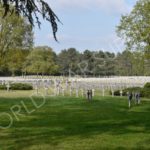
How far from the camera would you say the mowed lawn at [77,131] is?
12.2 metres

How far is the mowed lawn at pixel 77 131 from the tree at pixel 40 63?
7528 centimetres

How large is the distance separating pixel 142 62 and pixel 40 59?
55523mm

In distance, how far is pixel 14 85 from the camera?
48250 mm

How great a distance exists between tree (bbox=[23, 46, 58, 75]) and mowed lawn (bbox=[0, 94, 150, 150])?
247ft

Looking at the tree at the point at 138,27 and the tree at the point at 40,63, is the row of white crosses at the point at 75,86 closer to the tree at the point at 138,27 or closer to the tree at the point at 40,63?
the tree at the point at 138,27

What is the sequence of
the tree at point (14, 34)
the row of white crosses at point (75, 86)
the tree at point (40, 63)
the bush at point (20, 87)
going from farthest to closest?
the tree at point (40, 63) → the tree at point (14, 34) → the bush at point (20, 87) → the row of white crosses at point (75, 86)

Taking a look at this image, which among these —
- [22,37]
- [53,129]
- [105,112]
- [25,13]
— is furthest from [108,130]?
[22,37]

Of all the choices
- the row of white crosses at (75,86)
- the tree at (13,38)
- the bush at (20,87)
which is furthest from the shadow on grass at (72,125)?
the tree at (13,38)

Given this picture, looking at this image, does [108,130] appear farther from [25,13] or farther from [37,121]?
[25,13]

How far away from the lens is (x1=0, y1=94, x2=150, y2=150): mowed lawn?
480 inches

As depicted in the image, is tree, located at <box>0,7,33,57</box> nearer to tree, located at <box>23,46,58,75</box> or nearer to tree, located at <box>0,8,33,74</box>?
tree, located at <box>0,8,33,74</box>

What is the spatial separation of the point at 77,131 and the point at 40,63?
274 feet

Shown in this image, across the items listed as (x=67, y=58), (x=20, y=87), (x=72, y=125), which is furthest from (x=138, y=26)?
(x=67, y=58)

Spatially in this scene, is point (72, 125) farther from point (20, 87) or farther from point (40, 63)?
point (40, 63)
